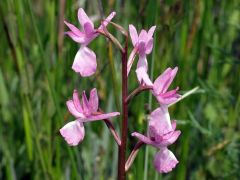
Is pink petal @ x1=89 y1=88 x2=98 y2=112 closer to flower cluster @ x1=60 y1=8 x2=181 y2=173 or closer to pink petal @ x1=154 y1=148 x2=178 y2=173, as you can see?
flower cluster @ x1=60 y1=8 x2=181 y2=173

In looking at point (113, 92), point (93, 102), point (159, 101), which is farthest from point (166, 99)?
point (113, 92)

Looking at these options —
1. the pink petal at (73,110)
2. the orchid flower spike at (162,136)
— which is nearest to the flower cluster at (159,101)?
the orchid flower spike at (162,136)

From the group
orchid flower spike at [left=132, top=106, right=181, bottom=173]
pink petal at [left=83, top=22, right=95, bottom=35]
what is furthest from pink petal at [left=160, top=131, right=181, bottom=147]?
pink petal at [left=83, top=22, right=95, bottom=35]

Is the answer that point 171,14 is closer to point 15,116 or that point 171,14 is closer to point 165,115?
point 165,115

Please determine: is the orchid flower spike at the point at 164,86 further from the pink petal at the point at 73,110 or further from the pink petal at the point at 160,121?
the pink petal at the point at 73,110

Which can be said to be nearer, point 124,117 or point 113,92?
point 124,117

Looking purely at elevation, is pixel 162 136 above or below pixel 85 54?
below

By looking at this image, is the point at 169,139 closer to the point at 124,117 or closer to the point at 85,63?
the point at 124,117

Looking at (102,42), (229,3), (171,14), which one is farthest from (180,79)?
(102,42)
